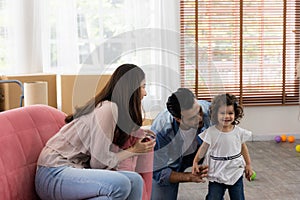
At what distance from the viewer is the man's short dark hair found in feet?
9.21

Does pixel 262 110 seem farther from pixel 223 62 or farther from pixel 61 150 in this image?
pixel 61 150

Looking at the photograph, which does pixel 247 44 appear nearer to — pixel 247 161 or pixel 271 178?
pixel 271 178

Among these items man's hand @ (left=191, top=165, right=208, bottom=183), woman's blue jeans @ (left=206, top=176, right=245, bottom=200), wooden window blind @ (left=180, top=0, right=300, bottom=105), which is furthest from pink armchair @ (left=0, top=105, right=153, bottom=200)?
wooden window blind @ (left=180, top=0, right=300, bottom=105)

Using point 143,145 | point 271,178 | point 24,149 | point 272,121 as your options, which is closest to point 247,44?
point 272,121

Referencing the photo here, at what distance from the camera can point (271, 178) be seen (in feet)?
12.4

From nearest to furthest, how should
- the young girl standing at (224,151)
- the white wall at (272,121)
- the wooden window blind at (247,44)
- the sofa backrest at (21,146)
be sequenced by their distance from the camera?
the sofa backrest at (21,146), the young girl standing at (224,151), the wooden window blind at (247,44), the white wall at (272,121)

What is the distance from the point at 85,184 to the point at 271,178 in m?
2.03

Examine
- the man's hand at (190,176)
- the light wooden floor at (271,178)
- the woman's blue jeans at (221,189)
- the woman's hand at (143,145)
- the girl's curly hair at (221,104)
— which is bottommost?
the light wooden floor at (271,178)

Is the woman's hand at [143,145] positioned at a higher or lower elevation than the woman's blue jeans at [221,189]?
higher

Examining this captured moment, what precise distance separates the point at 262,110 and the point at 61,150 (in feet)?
11.3

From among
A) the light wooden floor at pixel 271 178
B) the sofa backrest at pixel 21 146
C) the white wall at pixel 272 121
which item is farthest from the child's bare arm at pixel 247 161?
the white wall at pixel 272 121

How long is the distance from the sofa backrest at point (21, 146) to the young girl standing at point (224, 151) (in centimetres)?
86

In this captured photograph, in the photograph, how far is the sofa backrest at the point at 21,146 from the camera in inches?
83.0

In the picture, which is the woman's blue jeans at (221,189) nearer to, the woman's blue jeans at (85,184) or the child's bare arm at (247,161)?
the child's bare arm at (247,161)
